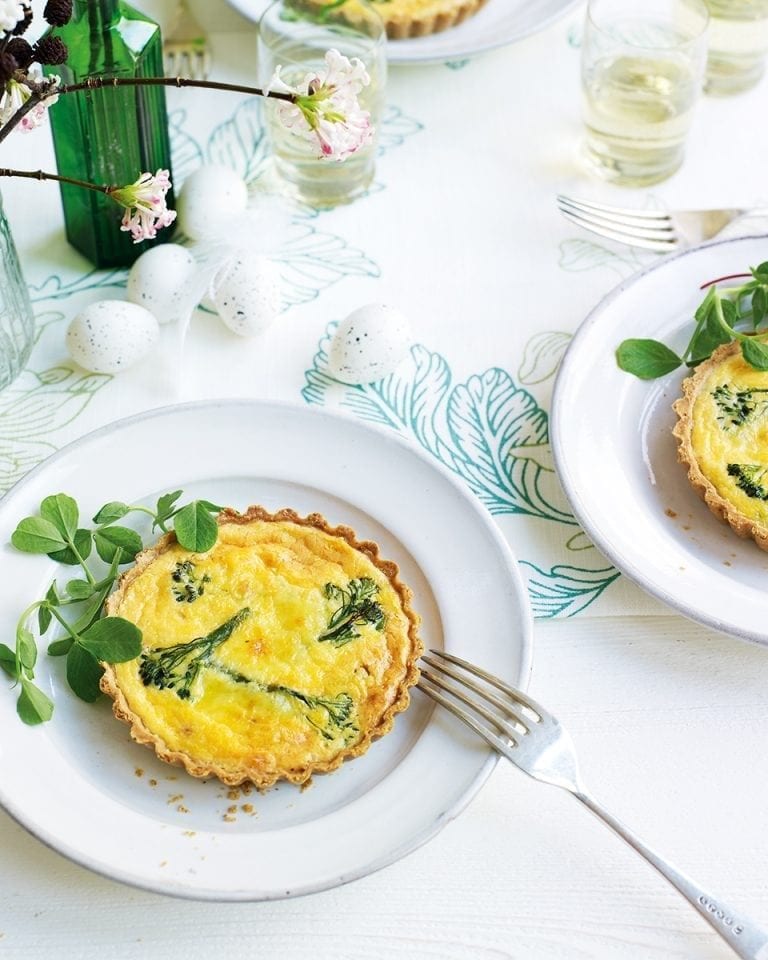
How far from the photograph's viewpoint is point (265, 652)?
1.57 m

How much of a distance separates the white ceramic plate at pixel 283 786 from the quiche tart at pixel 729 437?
1.27 feet

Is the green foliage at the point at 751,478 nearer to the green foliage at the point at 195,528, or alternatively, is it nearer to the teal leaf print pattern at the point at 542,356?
the teal leaf print pattern at the point at 542,356

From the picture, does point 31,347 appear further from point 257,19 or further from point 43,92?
point 257,19

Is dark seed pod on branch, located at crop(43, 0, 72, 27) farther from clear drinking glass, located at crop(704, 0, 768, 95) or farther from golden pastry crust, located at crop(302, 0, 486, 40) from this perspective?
clear drinking glass, located at crop(704, 0, 768, 95)

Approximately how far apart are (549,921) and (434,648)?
0.39 metres

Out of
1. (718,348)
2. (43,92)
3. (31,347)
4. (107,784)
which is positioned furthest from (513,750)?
(31,347)

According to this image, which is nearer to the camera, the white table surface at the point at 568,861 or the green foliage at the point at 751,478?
the white table surface at the point at 568,861

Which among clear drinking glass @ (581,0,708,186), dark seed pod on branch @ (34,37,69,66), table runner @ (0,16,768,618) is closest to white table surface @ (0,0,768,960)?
table runner @ (0,16,768,618)

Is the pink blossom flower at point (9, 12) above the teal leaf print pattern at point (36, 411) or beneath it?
above

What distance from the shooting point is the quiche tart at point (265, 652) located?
149cm

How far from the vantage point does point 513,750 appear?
148 centimetres

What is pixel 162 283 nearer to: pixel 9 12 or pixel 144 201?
pixel 144 201

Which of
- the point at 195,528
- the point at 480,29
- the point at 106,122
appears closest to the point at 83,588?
the point at 195,528

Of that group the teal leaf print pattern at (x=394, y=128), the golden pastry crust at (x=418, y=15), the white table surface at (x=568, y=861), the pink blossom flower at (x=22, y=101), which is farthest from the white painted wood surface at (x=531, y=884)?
the golden pastry crust at (x=418, y=15)
